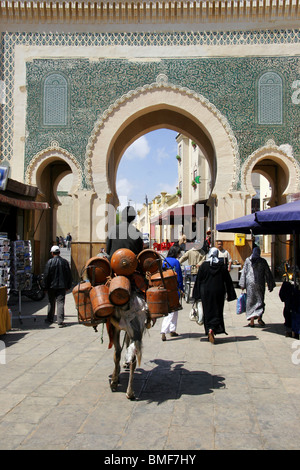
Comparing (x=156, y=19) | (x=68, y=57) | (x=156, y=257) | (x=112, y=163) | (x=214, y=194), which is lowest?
(x=156, y=257)

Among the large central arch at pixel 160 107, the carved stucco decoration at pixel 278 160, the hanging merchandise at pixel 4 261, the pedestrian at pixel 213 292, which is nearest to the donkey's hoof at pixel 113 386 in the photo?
the pedestrian at pixel 213 292

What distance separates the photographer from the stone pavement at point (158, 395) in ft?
11.3

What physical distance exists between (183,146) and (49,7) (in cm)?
2031

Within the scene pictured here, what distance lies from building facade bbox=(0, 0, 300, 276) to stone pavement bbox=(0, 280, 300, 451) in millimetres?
8189

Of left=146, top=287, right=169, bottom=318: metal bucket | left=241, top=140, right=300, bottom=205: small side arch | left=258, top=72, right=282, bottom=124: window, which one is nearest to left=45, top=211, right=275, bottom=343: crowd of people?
left=146, top=287, right=169, bottom=318: metal bucket

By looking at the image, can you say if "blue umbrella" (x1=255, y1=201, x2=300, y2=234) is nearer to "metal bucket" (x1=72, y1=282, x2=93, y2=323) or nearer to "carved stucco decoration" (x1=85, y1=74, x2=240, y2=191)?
"metal bucket" (x1=72, y1=282, x2=93, y2=323)

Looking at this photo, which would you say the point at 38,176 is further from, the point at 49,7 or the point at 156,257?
the point at 156,257

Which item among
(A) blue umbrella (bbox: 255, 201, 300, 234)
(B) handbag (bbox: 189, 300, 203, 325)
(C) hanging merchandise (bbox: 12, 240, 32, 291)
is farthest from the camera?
(C) hanging merchandise (bbox: 12, 240, 32, 291)

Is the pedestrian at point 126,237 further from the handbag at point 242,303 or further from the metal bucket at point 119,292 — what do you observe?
the handbag at point 242,303

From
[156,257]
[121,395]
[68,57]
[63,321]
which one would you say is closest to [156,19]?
[68,57]

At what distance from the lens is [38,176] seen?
14953mm

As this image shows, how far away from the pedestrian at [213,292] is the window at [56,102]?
30.3 feet

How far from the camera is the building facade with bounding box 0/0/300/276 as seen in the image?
573 inches
